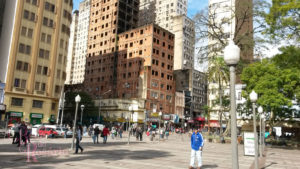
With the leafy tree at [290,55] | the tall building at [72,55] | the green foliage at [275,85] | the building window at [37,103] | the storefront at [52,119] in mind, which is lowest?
the storefront at [52,119]

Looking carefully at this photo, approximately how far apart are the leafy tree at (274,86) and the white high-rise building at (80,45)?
3869 inches

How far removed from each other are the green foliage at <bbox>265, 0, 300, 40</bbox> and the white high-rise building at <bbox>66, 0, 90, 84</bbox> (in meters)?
104

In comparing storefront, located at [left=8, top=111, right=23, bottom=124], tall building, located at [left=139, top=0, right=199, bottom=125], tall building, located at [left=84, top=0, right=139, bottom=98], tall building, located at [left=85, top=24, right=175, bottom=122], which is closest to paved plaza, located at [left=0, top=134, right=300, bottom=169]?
storefront, located at [left=8, top=111, right=23, bottom=124]

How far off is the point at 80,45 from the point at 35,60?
82.1 m

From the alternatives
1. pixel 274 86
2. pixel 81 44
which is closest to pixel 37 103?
pixel 274 86

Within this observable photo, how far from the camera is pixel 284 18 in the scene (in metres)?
20.3

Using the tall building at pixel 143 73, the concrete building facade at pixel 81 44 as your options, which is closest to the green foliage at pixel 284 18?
the tall building at pixel 143 73

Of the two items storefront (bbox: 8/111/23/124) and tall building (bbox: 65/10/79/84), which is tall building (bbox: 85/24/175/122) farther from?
tall building (bbox: 65/10/79/84)

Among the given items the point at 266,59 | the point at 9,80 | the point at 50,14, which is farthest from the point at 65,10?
the point at 266,59

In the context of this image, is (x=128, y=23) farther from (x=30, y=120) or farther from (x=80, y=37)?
(x=30, y=120)

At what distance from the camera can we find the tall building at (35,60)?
41219 mm

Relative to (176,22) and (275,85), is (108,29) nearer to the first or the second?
(176,22)

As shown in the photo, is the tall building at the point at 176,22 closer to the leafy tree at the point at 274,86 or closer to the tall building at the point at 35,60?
the tall building at the point at 35,60

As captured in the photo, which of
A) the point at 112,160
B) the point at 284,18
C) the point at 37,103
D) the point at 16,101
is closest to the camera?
the point at 112,160
